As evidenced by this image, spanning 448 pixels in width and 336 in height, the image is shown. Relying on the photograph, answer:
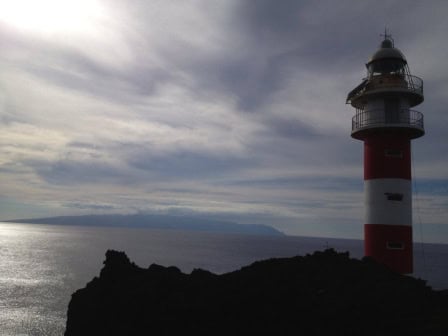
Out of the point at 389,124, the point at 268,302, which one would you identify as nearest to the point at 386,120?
the point at 389,124

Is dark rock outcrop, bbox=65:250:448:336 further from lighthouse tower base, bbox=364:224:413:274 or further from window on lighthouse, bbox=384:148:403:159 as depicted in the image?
window on lighthouse, bbox=384:148:403:159

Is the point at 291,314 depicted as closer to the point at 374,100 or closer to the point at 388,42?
the point at 374,100

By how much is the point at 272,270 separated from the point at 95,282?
800 centimetres

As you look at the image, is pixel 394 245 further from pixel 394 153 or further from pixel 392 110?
pixel 392 110

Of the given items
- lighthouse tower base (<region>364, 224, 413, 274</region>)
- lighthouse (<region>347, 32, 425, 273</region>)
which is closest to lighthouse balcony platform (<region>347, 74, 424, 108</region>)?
lighthouse (<region>347, 32, 425, 273</region>)

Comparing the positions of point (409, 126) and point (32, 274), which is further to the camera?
point (32, 274)

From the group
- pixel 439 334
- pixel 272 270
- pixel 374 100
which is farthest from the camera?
pixel 374 100

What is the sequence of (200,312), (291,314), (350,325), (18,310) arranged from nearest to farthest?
1. (350,325)
2. (291,314)
3. (200,312)
4. (18,310)

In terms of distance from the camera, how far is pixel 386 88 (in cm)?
1844

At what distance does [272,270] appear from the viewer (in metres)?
14.4

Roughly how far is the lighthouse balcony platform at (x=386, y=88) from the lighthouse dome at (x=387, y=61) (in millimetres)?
568

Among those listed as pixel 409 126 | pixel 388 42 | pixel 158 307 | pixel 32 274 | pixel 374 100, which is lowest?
pixel 32 274

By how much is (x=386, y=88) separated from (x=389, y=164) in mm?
Result: 3835

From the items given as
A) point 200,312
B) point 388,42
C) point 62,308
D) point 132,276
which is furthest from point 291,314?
point 62,308
